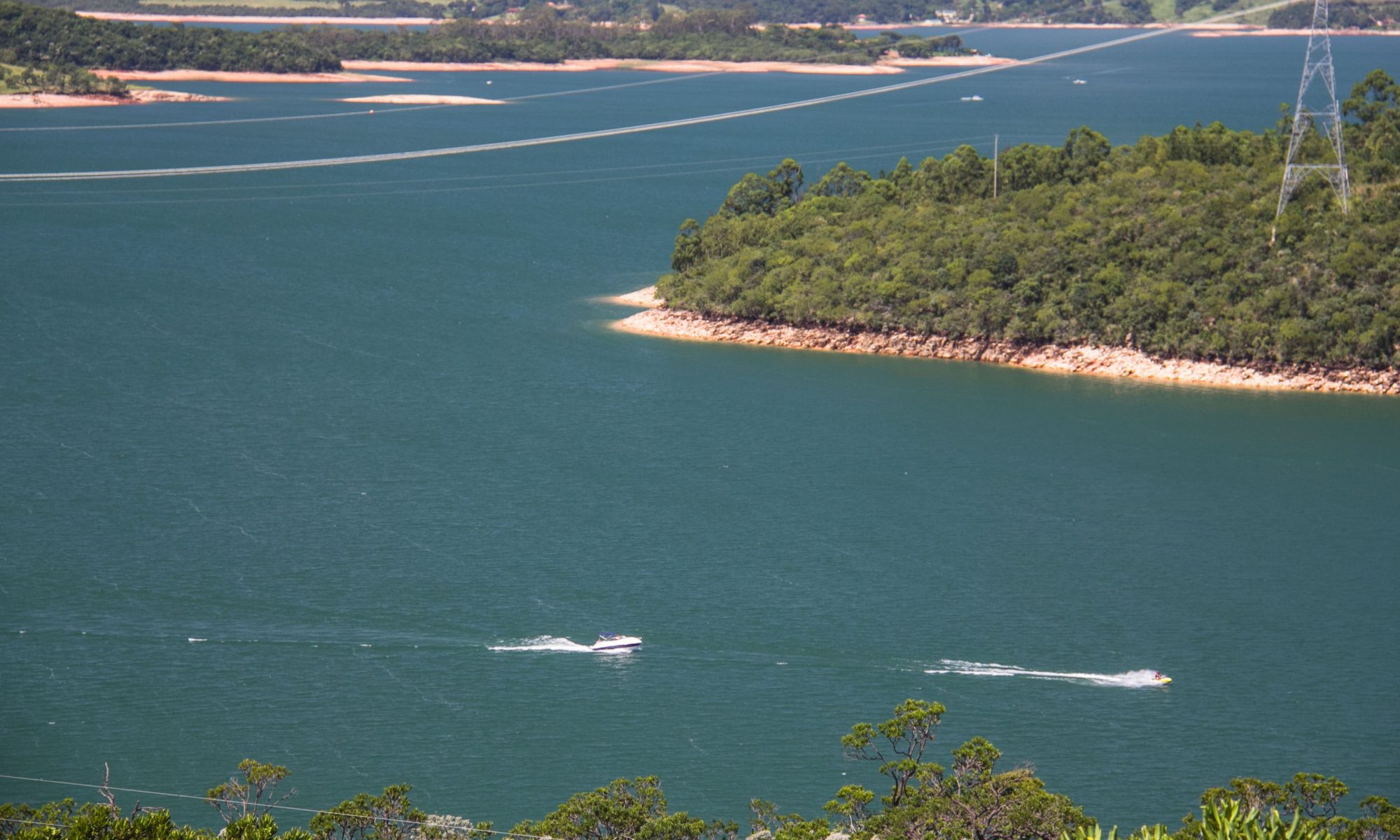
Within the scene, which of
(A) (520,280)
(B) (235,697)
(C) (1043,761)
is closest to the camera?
(C) (1043,761)

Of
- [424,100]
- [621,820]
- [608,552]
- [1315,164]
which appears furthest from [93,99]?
[621,820]

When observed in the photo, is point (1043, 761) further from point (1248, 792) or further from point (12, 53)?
point (12, 53)

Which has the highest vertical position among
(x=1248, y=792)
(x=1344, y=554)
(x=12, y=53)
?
(x=12, y=53)

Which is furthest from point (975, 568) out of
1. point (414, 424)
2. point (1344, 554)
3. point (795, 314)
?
point (795, 314)

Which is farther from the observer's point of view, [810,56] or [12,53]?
[810,56]

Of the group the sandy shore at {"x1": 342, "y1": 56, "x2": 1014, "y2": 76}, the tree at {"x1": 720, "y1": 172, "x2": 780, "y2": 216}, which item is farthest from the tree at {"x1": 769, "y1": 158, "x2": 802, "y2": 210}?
the sandy shore at {"x1": 342, "y1": 56, "x2": 1014, "y2": 76}

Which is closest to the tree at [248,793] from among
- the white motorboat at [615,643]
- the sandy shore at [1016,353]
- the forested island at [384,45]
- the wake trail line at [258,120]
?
the white motorboat at [615,643]

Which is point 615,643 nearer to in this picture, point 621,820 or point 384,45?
point 621,820
